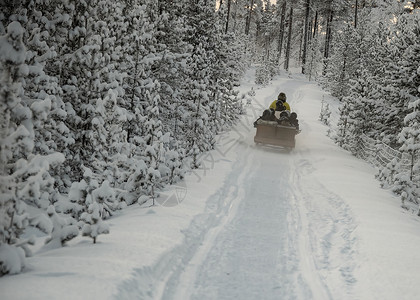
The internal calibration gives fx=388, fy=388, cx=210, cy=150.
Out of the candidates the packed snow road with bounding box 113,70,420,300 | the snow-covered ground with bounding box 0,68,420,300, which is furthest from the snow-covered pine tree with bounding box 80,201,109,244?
the packed snow road with bounding box 113,70,420,300

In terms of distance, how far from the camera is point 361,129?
17.6 m

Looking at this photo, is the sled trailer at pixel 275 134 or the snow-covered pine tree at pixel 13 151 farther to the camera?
the sled trailer at pixel 275 134

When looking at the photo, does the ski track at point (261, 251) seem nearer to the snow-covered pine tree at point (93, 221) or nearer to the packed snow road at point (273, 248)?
the packed snow road at point (273, 248)

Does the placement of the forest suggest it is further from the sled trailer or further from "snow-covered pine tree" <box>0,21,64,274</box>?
the sled trailer

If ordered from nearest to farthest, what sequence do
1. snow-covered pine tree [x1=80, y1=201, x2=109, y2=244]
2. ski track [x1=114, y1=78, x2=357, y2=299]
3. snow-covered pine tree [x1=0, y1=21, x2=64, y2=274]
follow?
1. snow-covered pine tree [x1=0, y1=21, x2=64, y2=274]
2. ski track [x1=114, y1=78, x2=357, y2=299]
3. snow-covered pine tree [x1=80, y1=201, x2=109, y2=244]

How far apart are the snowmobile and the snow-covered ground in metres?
4.73

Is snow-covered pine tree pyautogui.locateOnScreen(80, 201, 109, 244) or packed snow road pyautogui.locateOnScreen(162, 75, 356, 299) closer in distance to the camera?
packed snow road pyautogui.locateOnScreen(162, 75, 356, 299)

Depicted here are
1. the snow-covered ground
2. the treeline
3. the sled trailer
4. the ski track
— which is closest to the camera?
the treeline

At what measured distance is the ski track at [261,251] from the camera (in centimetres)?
535

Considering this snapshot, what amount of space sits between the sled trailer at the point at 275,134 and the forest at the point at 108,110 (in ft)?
Answer: 7.19

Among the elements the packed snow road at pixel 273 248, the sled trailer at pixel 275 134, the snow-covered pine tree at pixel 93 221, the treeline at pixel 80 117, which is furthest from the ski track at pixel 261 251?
the sled trailer at pixel 275 134

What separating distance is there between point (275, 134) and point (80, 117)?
9610 mm

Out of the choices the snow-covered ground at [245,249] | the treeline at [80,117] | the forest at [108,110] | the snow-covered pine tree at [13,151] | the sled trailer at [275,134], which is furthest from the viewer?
the sled trailer at [275,134]

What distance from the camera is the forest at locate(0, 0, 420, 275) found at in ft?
14.8
